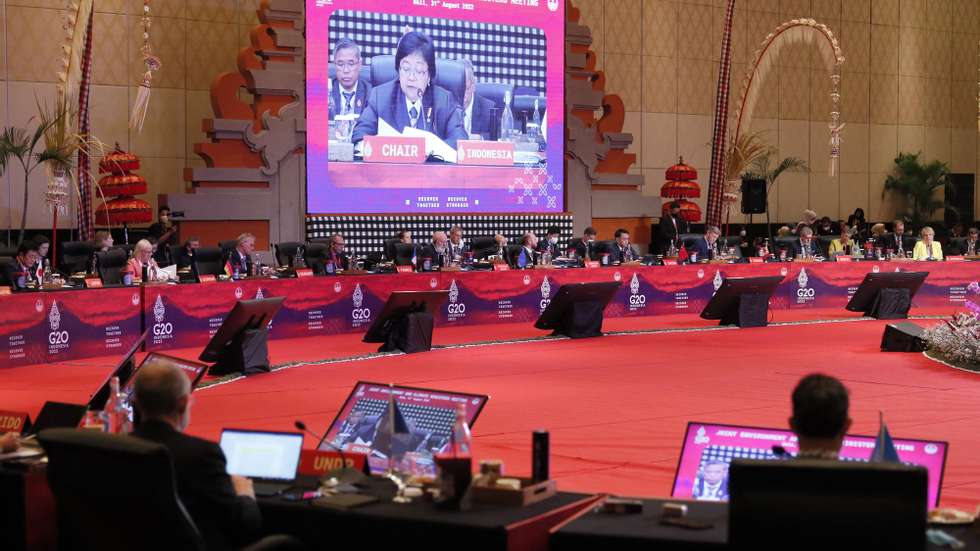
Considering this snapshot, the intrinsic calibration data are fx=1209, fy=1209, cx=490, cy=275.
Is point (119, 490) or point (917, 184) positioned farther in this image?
point (917, 184)

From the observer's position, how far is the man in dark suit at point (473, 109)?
55.0ft

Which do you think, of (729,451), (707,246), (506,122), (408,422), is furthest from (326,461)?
(506,122)

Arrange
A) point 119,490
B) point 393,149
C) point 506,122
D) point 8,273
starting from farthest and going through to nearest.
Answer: point 506,122 < point 393,149 < point 8,273 < point 119,490

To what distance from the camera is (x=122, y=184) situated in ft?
46.2

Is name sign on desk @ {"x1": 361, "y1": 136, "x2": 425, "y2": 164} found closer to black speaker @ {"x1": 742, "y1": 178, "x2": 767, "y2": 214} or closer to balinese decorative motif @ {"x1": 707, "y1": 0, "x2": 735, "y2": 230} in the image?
balinese decorative motif @ {"x1": 707, "y1": 0, "x2": 735, "y2": 230}

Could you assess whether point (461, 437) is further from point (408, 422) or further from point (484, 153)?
point (484, 153)

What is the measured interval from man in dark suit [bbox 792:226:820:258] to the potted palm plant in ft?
27.1

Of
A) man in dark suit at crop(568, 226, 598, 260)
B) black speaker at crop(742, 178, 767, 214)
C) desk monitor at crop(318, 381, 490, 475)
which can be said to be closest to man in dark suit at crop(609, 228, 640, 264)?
man in dark suit at crop(568, 226, 598, 260)

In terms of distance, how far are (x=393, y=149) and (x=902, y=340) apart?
7423 millimetres

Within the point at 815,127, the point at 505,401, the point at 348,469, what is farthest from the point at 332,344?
the point at 815,127

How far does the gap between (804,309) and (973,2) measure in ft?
41.8

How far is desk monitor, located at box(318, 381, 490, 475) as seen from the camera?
4152mm

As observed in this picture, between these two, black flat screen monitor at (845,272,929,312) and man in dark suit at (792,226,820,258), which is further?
man in dark suit at (792,226,820,258)

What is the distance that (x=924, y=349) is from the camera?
444 inches
